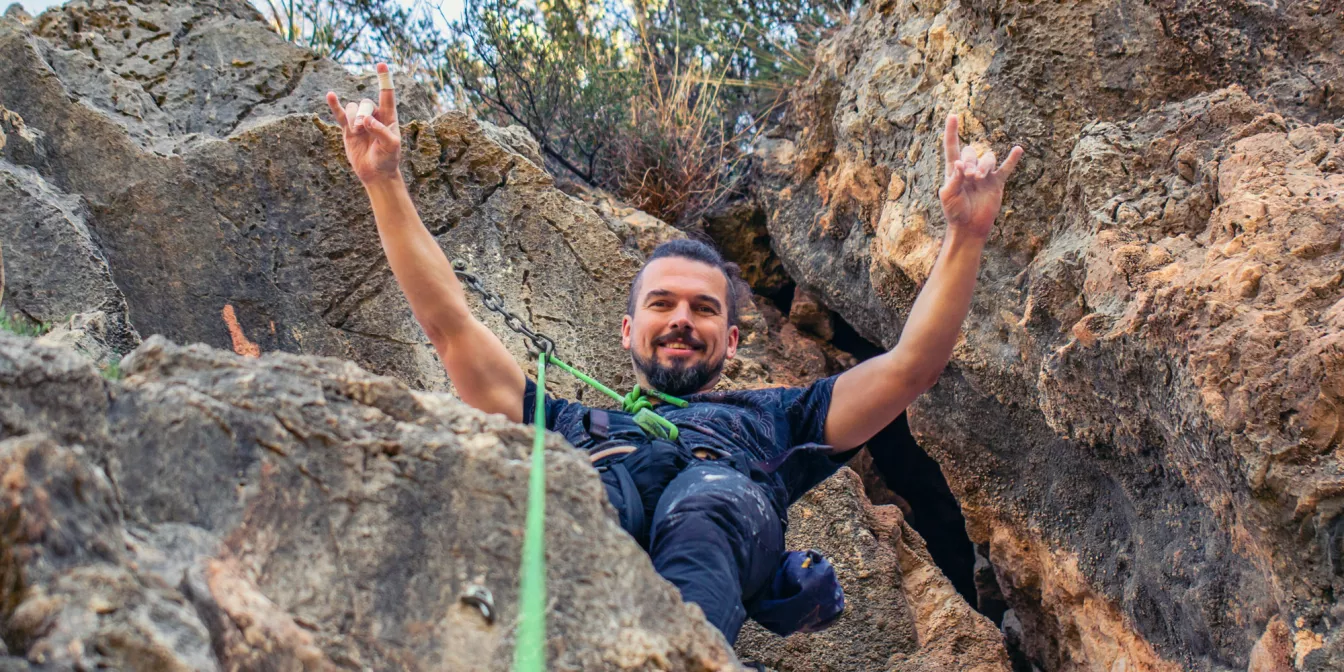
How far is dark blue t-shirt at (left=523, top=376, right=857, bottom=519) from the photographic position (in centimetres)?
304

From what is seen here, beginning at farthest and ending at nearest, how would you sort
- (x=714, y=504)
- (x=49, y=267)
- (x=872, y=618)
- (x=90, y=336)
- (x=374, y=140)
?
(x=872, y=618) < (x=49, y=267) < (x=90, y=336) < (x=374, y=140) < (x=714, y=504)

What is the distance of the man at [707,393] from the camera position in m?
2.58

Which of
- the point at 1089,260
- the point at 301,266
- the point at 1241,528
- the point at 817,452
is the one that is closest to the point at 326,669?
the point at 817,452

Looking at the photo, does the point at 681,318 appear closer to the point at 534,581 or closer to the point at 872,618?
Result: the point at 872,618

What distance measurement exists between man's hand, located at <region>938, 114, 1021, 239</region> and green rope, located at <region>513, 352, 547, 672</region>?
1.51 m

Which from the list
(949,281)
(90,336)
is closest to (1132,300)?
(949,281)

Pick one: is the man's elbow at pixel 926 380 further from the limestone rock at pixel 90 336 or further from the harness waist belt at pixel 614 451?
the limestone rock at pixel 90 336

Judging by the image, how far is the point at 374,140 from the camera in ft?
9.84

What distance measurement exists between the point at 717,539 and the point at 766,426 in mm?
901

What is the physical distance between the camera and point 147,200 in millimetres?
4000

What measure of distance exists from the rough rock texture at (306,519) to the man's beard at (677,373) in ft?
4.81

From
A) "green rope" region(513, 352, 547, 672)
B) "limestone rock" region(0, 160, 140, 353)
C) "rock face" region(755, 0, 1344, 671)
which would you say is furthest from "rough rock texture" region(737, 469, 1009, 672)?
"green rope" region(513, 352, 547, 672)

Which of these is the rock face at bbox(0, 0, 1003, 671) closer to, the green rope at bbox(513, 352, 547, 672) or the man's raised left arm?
the green rope at bbox(513, 352, 547, 672)

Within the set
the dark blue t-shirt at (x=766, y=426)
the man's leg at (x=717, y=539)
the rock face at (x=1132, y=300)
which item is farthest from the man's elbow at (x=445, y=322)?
the rock face at (x=1132, y=300)
